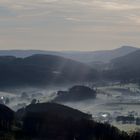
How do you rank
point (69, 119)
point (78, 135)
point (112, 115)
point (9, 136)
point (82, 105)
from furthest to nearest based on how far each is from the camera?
point (82, 105) → point (112, 115) → point (69, 119) → point (78, 135) → point (9, 136)

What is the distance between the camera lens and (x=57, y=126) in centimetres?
8506

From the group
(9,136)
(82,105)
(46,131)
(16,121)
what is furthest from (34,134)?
(82,105)

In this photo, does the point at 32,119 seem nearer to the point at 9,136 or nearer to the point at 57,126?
the point at 57,126

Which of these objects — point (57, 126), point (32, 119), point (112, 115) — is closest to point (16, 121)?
point (32, 119)

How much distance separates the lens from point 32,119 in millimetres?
91625

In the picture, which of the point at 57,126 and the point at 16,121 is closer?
the point at 57,126

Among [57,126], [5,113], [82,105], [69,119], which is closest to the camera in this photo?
[57,126]

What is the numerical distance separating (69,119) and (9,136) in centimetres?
2120

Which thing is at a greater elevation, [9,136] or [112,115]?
[9,136]

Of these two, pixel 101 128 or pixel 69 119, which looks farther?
pixel 69 119

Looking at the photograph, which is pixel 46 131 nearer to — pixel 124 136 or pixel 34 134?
pixel 34 134

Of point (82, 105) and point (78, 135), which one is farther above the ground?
point (78, 135)

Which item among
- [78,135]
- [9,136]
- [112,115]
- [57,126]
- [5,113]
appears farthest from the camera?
[112,115]

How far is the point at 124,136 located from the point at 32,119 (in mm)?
16825
